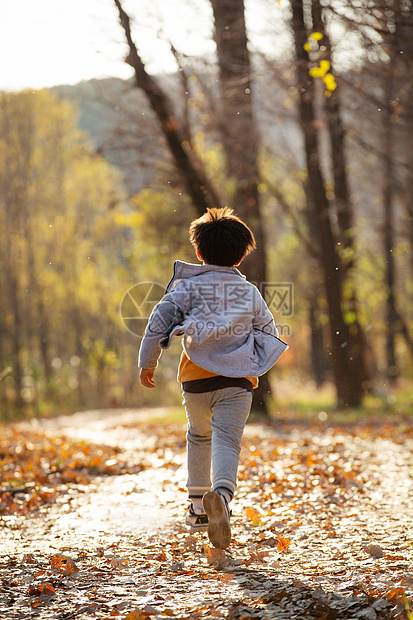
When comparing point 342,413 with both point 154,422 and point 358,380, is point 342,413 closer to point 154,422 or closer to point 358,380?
point 358,380

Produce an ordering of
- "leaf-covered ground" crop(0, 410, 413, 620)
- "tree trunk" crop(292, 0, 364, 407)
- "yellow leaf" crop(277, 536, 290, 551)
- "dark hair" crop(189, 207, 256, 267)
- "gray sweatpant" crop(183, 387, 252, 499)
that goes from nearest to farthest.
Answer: "leaf-covered ground" crop(0, 410, 413, 620), "gray sweatpant" crop(183, 387, 252, 499), "yellow leaf" crop(277, 536, 290, 551), "dark hair" crop(189, 207, 256, 267), "tree trunk" crop(292, 0, 364, 407)

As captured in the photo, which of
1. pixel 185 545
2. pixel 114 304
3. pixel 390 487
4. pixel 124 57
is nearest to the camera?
pixel 185 545

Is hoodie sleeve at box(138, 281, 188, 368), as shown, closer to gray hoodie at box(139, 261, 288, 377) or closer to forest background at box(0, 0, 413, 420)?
gray hoodie at box(139, 261, 288, 377)

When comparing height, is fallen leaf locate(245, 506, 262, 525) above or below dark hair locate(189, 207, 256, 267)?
below

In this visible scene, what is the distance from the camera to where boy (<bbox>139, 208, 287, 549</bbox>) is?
360cm

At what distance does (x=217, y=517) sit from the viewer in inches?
131

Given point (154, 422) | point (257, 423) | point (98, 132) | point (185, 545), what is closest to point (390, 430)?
point (257, 423)

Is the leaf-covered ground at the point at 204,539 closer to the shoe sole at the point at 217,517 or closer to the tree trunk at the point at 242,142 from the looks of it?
the shoe sole at the point at 217,517

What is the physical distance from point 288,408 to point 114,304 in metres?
13.4

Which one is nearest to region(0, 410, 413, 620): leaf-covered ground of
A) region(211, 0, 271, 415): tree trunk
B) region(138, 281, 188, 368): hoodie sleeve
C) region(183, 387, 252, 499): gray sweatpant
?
region(183, 387, 252, 499): gray sweatpant

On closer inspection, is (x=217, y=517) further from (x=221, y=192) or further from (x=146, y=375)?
(x=221, y=192)

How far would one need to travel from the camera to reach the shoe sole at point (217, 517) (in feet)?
10.9

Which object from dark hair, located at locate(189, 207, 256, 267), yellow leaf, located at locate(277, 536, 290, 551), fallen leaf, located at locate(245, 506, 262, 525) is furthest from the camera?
fallen leaf, located at locate(245, 506, 262, 525)

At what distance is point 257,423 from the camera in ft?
39.8
